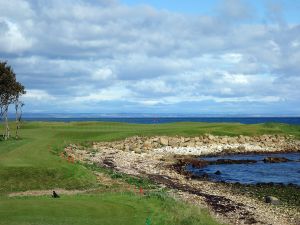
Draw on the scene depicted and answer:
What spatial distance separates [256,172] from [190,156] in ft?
54.4

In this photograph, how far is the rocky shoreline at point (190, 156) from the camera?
3222 cm

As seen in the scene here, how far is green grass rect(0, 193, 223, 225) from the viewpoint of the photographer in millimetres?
24312

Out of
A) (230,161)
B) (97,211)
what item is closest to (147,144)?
(230,161)

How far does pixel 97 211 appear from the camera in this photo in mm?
26484

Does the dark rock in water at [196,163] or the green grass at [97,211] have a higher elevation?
the green grass at [97,211]

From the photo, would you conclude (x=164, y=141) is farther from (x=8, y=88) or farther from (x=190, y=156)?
(x=8, y=88)

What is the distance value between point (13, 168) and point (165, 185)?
1357 cm

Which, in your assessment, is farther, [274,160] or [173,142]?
[173,142]

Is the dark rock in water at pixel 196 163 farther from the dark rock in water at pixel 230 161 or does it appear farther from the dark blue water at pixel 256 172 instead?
the dark rock in water at pixel 230 161

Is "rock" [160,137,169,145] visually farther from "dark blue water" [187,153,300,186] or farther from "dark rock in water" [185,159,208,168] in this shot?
"dark blue water" [187,153,300,186]

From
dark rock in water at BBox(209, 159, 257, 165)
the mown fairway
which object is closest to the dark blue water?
dark rock in water at BBox(209, 159, 257, 165)

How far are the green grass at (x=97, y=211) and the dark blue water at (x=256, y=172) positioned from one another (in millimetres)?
22729

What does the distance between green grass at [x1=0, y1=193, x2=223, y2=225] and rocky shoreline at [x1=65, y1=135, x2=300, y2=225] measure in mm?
4019

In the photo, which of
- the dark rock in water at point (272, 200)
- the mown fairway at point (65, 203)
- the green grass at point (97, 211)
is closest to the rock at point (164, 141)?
the mown fairway at point (65, 203)
